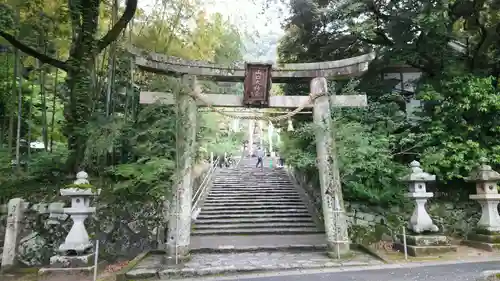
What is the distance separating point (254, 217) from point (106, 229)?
461 cm

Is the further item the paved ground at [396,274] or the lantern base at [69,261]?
the lantern base at [69,261]

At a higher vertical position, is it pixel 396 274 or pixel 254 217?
pixel 254 217

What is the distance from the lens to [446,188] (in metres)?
9.58

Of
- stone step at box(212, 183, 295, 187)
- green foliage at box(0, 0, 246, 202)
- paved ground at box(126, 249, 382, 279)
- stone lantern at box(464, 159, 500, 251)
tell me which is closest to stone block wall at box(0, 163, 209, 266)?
green foliage at box(0, 0, 246, 202)

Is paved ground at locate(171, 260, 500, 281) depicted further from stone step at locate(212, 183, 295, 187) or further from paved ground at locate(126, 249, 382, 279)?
stone step at locate(212, 183, 295, 187)

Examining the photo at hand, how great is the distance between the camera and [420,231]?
7.12 m

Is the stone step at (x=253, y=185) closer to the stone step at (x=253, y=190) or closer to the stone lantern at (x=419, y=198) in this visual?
the stone step at (x=253, y=190)

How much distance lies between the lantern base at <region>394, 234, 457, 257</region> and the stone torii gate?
1.53 metres

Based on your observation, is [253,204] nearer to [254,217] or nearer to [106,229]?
[254,217]

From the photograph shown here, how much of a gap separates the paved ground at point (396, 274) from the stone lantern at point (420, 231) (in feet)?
2.45

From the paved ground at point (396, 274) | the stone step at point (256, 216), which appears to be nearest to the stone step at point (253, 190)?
the stone step at point (256, 216)

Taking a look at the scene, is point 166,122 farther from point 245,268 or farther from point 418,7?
point 418,7

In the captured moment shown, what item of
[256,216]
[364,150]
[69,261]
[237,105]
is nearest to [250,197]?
[256,216]

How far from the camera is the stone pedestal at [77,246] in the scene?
18.4ft
